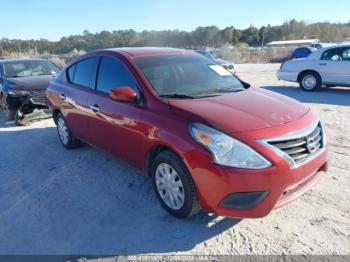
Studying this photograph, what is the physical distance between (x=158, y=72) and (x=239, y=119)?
1.34 meters

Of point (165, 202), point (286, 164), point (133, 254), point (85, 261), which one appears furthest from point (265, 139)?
point (85, 261)

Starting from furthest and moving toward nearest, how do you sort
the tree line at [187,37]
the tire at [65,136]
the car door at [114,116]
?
the tree line at [187,37] < the tire at [65,136] < the car door at [114,116]

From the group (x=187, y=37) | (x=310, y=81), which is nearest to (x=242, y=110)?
(x=310, y=81)

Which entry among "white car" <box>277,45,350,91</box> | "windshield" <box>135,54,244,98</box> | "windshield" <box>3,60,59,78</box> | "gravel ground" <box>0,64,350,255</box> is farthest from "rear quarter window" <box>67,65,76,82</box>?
"white car" <box>277,45,350,91</box>

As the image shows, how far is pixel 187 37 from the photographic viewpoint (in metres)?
73.4

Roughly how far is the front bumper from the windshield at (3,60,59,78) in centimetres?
769

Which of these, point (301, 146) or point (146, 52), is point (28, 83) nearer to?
point (146, 52)

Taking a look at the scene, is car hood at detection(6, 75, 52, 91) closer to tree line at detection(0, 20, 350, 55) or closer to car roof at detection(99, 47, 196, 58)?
car roof at detection(99, 47, 196, 58)

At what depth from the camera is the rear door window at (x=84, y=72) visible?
15.6 ft

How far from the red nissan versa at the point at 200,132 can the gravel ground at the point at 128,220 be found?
292 millimetres

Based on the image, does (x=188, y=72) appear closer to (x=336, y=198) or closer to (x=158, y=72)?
(x=158, y=72)

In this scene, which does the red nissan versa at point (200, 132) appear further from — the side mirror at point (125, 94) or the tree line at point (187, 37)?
the tree line at point (187, 37)

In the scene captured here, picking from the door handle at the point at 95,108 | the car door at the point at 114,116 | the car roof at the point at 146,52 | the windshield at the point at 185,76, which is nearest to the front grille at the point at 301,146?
the windshield at the point at 185,76

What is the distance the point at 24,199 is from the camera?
4059 millimetres
